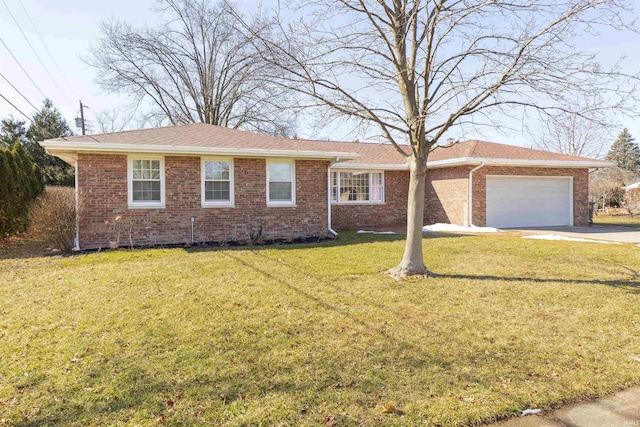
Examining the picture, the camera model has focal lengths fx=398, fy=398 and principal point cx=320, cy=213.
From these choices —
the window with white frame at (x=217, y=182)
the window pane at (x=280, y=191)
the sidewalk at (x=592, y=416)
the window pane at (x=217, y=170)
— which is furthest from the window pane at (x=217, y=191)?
the sidewalk at (x=592, y=416)

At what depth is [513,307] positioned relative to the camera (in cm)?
567

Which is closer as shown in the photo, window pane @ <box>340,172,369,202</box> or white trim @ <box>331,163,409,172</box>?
white trim @ <box>331,163,409,172</box>

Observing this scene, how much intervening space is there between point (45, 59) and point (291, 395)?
2246 cm

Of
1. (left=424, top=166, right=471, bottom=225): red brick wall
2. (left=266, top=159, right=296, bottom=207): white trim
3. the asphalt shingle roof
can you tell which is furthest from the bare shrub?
(left=424, top=166, right=471, bottom=225): red brick wall

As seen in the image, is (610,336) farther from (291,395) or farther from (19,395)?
(19,395)

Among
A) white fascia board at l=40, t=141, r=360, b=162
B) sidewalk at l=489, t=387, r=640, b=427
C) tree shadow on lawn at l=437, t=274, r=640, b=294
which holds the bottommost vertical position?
sidewalk at l=489, t=387, r=640, b=427

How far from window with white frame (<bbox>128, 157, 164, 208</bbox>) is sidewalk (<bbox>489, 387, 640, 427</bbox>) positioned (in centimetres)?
1066

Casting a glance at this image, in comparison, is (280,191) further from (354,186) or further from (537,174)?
(537,174)

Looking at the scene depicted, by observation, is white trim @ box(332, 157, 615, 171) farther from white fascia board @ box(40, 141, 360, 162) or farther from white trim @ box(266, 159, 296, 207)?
white trim @ box(266, 159, 296, 207)

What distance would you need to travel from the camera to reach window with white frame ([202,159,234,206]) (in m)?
12.0

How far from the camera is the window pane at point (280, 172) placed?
1277cm

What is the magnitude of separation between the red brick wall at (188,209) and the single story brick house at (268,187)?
0.03 m

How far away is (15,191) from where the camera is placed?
45.7ft

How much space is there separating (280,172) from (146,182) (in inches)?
158
